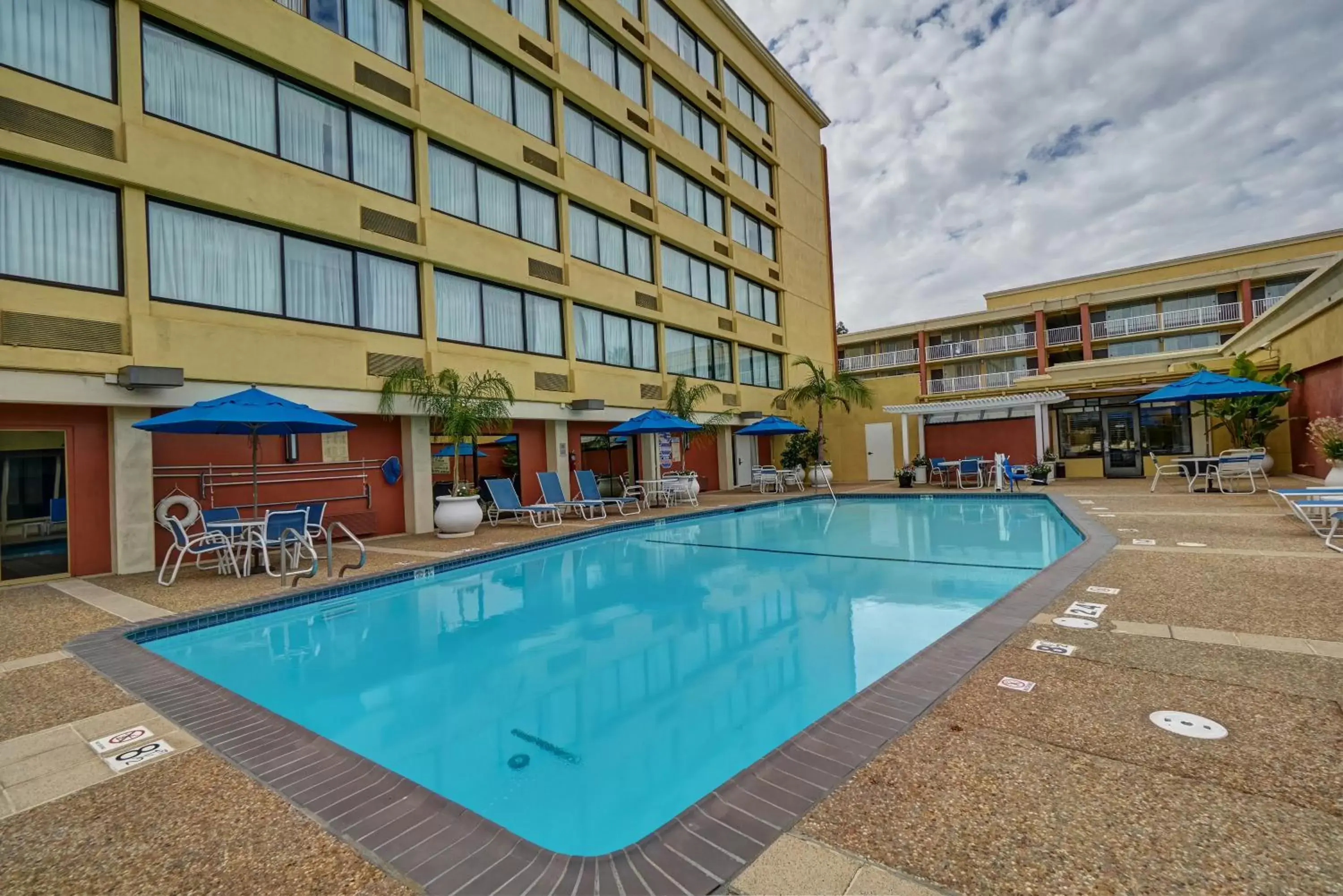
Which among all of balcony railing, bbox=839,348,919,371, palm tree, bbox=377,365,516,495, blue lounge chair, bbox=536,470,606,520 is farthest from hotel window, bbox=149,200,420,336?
A: balcony railing, bbox=839,348,919,371

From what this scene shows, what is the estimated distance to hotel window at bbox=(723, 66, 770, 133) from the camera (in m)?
22.0

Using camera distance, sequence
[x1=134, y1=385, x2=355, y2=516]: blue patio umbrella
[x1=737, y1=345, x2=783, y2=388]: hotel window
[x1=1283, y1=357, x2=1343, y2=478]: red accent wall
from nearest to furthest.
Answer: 1. [x1=134, y1=385, x2=355, y2=516]: blue patio umbrella
2. [x1=1283, y1=357, x2=1343, y2=478]: red accent wall
3. [x1=737, y1=345, x2=783, y2=388]: hotel window

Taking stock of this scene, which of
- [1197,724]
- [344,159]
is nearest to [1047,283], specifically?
[344,159]

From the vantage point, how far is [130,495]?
8477mm

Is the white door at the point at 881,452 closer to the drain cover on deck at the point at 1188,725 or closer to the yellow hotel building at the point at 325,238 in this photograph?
the yellow hotel building at the point at 325,238

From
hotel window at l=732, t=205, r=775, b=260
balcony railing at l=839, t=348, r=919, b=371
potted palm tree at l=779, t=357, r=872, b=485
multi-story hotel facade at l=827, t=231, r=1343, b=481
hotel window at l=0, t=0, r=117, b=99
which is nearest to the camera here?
hotel window at l=0, t=0, r=117, b=99

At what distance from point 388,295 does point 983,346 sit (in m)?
31.8

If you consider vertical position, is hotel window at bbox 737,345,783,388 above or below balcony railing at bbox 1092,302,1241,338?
below

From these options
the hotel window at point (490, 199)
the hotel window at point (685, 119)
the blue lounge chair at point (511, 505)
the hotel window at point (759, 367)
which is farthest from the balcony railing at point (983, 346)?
the blue lounge chair at point (511, 505)

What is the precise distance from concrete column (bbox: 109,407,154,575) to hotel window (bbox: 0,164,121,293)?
71.5 inches

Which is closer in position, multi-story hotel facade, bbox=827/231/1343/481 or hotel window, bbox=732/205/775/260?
multi-story hotel facade, bbox=827/231/1343/481

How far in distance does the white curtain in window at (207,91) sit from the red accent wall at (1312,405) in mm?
19832

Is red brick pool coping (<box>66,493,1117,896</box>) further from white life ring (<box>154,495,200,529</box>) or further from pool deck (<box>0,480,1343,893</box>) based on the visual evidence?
white life ring (<box>154,495,200,529</box>)

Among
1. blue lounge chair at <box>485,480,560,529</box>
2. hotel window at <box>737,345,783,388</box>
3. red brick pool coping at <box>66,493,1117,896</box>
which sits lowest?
red brick pool coping at <box>66,493,1117,896</box>
